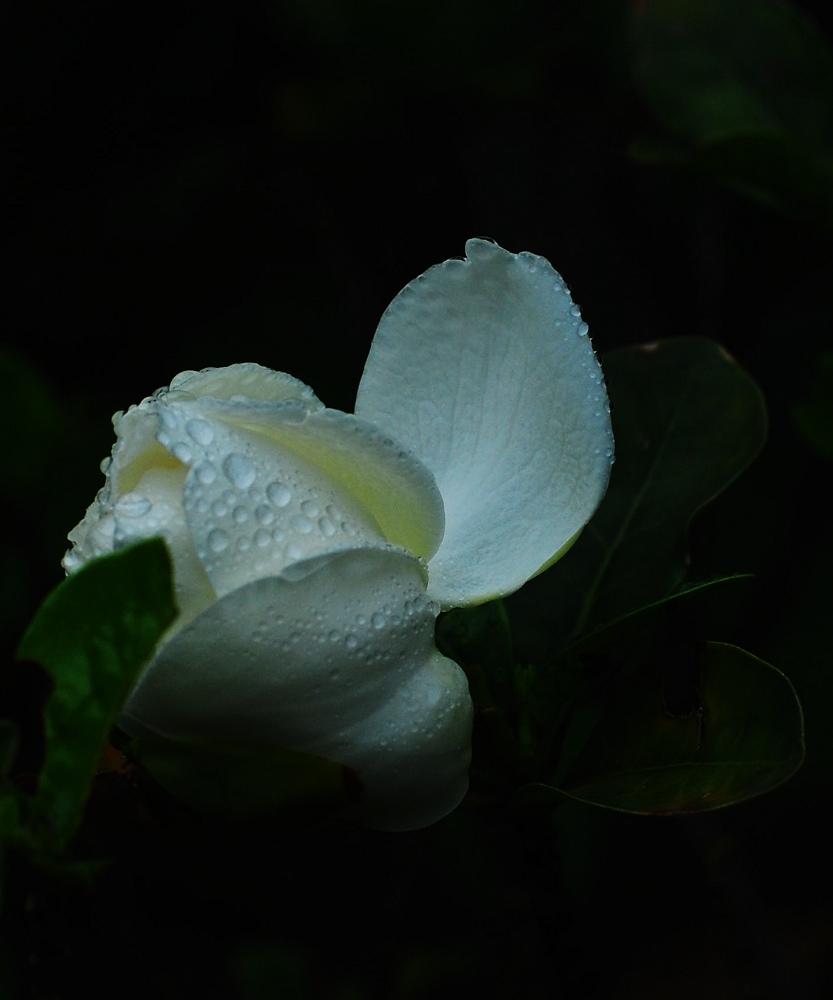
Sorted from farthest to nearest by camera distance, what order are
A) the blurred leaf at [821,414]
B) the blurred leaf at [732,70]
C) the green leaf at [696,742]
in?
the blurred leaf at [732,70]
the blurred leaf at [821,414]
the green leaf at [696,742]

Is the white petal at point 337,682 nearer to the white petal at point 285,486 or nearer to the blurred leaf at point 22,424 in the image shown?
the white petal at point 285,486

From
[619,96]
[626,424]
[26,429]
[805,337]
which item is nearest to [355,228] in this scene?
[619,96]

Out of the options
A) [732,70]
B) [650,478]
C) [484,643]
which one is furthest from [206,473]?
[732,70]

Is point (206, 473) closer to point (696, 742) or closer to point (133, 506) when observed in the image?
point (133, 506)

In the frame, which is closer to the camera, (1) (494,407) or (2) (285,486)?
(2) (285,486)

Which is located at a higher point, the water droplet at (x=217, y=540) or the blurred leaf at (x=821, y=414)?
the water droplet at (x=217, y=540)

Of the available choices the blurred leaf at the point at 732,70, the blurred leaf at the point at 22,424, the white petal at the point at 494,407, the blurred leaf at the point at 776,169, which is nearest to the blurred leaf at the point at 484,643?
the white petal at the point at 494,407

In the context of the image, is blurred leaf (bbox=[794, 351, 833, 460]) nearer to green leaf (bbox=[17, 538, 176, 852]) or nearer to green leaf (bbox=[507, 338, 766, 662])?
green leaf (bbox=[507, 338, 766, 662])

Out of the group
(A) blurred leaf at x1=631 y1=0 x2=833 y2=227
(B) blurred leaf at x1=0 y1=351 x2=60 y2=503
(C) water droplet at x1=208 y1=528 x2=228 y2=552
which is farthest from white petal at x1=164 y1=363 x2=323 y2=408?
(B) blurred leaf at x1=0 y1=351 x2=60 y2=503
